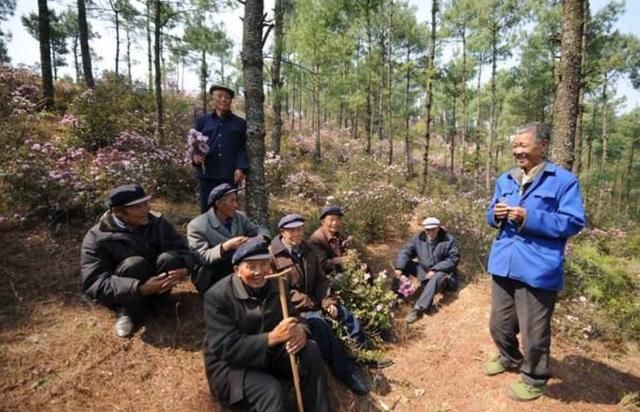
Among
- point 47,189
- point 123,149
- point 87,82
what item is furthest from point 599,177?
point 87,82

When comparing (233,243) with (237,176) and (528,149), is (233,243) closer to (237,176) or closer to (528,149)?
(237,176)

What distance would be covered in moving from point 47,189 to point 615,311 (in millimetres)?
7646

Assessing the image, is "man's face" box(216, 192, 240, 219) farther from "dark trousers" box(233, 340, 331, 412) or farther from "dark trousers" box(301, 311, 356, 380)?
"dark trousers" box(233, 340, 331, 412)

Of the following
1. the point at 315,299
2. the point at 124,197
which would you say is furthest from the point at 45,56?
the point at 315,299

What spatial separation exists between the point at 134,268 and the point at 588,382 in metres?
4.52

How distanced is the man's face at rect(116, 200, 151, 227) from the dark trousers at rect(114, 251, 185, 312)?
1.13 feet

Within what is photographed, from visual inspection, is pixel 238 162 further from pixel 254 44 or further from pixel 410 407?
pixel 410 407

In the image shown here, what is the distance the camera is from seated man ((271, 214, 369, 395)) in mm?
3564

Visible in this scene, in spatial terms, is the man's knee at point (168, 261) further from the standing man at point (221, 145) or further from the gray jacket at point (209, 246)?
the standing man at point (221, 145)

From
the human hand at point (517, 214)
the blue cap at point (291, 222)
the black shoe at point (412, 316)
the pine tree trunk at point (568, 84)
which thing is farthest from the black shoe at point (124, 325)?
the pine tree trunk at point (568, 84)

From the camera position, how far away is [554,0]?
47.0ft

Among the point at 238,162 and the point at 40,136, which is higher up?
the point at 40,136

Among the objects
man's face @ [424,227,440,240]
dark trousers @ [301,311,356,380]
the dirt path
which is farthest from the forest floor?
man's face @ [424,227,440,240]

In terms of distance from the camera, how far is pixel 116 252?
11.2ft
